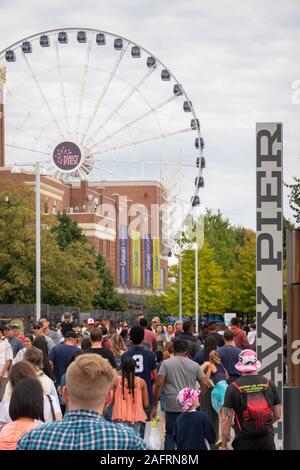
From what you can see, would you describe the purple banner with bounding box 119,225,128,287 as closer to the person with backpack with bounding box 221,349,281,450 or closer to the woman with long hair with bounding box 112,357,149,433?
the woman with long hair with bounding box 112,357,149,433

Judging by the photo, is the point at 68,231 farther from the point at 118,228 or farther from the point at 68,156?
the point at 118,228

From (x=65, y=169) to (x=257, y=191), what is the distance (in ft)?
181

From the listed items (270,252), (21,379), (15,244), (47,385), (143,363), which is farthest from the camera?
(15,244)

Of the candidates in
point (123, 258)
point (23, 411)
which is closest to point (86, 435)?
point (23, 411)

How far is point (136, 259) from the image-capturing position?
12800 centimetres

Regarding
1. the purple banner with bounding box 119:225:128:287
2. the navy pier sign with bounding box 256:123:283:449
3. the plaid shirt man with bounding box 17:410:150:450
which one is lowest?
the plaid shirt man with bounding box 17:410:150:450

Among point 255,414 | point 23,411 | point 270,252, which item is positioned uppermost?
point 270,252

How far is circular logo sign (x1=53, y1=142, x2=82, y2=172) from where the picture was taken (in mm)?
69688

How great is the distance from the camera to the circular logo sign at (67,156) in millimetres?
69688

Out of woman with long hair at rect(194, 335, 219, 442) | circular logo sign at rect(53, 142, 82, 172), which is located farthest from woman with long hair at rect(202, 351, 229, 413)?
circular logo sign at rect(53, 142, 82, 172)

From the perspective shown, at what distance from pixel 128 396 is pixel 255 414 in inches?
157

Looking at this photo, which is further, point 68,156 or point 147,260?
point 147,260

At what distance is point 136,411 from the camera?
14.9 m

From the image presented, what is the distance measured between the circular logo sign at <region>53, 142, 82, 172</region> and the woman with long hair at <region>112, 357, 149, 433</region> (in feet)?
180
